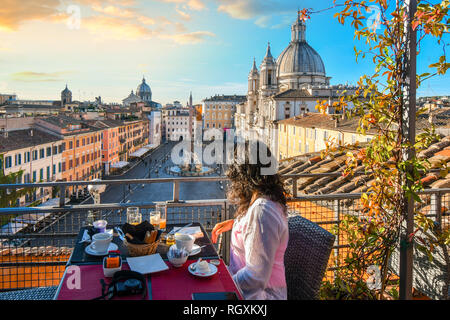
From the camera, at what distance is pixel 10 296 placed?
220 centimetres

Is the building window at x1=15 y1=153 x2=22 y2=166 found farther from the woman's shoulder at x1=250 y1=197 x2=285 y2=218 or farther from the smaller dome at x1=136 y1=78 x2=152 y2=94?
the smaller dome at x1=136 y1=78 x2=152 y2=94

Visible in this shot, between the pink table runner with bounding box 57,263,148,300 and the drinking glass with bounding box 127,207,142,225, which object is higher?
the drinking glass with bounding box 127,207,142,225

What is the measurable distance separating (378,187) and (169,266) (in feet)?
4.24

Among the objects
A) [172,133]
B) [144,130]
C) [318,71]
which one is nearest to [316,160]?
[318,71]

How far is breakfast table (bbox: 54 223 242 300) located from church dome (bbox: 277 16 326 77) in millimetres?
54637

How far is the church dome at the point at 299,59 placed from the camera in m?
54.2

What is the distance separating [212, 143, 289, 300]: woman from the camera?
192cm

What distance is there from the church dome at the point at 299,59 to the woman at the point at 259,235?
5420cm

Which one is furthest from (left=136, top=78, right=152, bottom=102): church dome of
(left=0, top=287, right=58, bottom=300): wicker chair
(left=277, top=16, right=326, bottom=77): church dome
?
(left=0, top=287, right=58, bottom=300): wicker chair

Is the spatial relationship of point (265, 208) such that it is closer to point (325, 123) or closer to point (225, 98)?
point (325, 123)

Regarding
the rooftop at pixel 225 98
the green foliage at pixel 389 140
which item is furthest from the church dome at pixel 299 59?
the green foliage at pixel 389 140

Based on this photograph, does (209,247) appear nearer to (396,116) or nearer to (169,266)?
(169,266)

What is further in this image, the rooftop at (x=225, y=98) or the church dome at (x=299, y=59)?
the rooftop at (x=225, y=98)

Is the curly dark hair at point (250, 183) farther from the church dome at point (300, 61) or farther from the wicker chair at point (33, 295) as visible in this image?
the church dome at point (300, 61)
